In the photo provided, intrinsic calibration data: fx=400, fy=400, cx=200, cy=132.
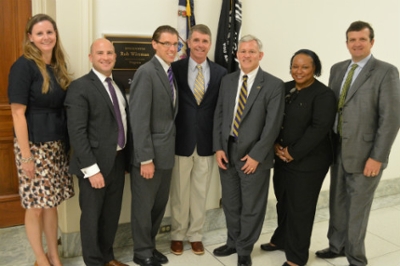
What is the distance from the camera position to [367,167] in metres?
2.79

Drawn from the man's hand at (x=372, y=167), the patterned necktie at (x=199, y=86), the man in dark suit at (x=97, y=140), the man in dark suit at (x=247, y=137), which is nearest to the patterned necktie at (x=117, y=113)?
the man in dark suit at (x=97, y=140)

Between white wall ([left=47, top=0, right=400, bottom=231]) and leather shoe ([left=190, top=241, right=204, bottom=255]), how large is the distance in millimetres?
476

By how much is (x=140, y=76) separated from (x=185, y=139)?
2.01 feet

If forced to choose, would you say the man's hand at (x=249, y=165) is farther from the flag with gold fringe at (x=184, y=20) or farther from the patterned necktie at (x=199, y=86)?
the flag with gold fringe at (x=184, y=20)

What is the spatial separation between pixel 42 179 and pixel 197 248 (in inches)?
54.1

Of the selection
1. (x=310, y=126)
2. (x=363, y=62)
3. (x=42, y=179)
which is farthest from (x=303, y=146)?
(x=42, y=179)

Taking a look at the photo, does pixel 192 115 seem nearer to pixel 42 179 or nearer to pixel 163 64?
pixel 163 64

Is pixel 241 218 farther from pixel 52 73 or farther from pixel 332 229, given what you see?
pixel 52 73

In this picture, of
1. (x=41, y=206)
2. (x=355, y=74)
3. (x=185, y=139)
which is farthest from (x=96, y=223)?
(x=355, y=74)

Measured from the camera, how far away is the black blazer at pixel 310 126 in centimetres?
276

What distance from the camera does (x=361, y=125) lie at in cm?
279

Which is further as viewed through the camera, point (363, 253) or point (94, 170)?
point (363, 253)

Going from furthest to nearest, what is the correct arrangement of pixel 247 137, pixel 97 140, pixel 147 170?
A: pixel 247 137 < pixel 147 170 < pixel 97 140

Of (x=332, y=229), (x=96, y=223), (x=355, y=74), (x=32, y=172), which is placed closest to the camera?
(x=32, y=172)
